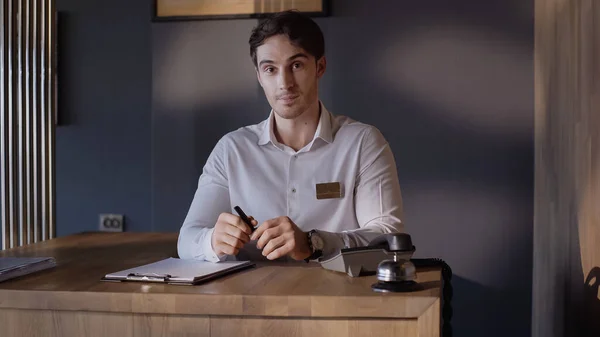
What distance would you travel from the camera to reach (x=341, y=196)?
7.09 ft

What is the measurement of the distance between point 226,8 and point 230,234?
195 centimetres

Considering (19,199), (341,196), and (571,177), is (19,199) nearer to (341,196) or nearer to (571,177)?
(341,196)

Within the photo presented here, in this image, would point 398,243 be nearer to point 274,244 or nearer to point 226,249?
point 274,244

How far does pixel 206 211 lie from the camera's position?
2145mm

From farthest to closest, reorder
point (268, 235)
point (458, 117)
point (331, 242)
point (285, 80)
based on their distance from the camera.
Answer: point (458, 117)
point (285, 80)
point (331, 242)
point (268, 235)

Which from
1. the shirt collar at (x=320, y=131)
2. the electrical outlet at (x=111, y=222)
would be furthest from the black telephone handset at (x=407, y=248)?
the electrical outlet at (x=111, y=222)

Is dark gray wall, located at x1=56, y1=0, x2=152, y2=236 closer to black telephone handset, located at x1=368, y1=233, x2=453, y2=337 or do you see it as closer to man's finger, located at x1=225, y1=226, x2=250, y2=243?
man's finger, located at x1=225, y1=226, x2=250, y2=243

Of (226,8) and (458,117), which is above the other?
(226,8)

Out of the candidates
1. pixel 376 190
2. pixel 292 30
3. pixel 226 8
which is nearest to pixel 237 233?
pixel 376 190

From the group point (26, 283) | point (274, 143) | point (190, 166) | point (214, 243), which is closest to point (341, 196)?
point (274, 143)

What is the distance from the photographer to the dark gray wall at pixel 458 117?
10.7 ft

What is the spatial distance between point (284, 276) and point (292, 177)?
1.98ft

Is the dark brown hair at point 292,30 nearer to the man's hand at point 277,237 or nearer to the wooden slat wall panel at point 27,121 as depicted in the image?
the man's hand at point 277,237

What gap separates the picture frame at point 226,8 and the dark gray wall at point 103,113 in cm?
56
